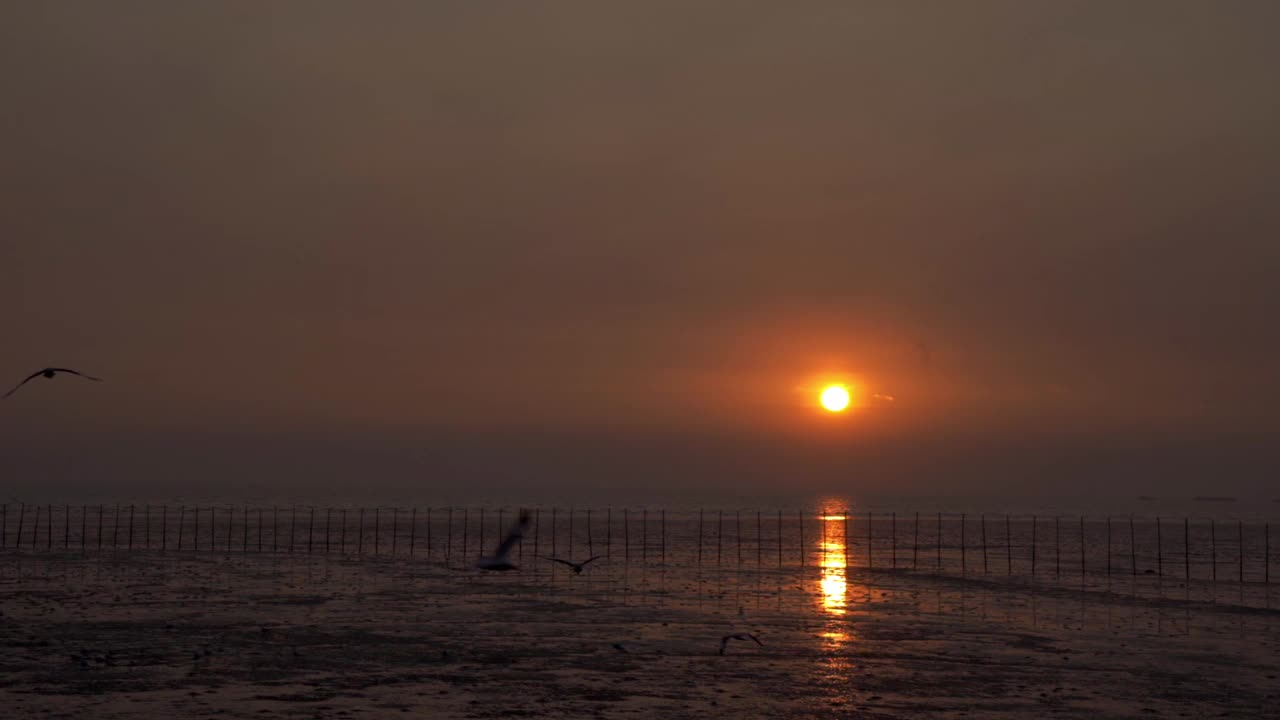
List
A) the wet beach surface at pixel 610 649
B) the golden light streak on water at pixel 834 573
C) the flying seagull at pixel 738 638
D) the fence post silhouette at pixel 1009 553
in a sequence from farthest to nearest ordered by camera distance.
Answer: the fence post silhouette at pixel 1009 553 → the golden light streak on water at pixel 834 573 → the flying seagull at pixel 738 638 → the wet beach surface at pixel 610 649

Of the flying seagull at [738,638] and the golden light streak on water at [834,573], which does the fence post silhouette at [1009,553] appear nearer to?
the golden light streak on water at [834,573]

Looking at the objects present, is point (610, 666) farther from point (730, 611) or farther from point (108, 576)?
point (108, 576)

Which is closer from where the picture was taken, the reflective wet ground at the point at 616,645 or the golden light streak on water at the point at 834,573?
the reflective wet ground at the point at 616,645

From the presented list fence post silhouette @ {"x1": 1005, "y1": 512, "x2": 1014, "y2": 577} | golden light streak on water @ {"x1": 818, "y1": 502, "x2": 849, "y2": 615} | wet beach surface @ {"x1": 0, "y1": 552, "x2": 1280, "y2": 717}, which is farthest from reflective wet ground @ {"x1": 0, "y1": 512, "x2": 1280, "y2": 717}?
fence post silhouette @ {"x1": 1005, "y1": 512, "x2": 1014, "y2": 577}

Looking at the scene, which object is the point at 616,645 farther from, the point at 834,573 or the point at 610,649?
the point at 834,573

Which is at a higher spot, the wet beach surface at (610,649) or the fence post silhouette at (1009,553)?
the wet beach surface at (610,649)

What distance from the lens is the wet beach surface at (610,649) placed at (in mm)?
29203

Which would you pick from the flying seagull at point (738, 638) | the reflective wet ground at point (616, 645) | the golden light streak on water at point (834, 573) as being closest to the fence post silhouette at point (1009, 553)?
the golden light streak on water at point (834, 573)

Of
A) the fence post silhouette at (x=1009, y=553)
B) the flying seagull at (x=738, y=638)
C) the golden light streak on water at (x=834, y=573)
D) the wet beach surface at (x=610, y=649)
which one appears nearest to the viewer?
the wet beach surface at (x=610, y=649)

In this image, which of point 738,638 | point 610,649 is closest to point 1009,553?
point 738,638

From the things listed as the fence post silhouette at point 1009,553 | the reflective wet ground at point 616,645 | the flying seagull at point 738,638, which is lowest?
the fence post silhouette at point 1009,553

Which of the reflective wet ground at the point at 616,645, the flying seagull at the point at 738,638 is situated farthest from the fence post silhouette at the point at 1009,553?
the flying seagull at the point at 738,638

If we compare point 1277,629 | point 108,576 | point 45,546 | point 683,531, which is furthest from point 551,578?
point 683,531

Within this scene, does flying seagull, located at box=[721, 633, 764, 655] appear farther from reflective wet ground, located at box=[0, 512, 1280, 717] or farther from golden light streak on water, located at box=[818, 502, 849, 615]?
golden light streak on water, located at box=[818, 502, 849, 615]
